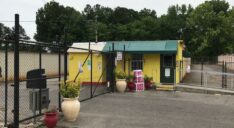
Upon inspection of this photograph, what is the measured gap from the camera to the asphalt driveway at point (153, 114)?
10.7 metres

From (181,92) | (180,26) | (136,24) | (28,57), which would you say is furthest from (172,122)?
(180,26)

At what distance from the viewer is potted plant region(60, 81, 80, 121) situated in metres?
10.5

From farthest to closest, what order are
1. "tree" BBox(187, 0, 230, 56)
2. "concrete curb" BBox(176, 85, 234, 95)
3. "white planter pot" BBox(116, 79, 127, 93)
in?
"tree" BBox(187, 0, 230, 56) < "concrete curb" BBox(176, 85, 234, 95) < "white planter pot" BBox(116, 79, 127, 93)

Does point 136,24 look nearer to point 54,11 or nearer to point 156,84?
point 54,11

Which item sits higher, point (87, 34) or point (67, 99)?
point (87, 34)

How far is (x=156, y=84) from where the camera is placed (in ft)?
74.6

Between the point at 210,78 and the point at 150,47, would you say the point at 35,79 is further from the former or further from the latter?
the point at 210,78

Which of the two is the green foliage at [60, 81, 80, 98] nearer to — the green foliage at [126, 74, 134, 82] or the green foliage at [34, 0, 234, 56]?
the green foliage at [126, 74, 134, 82]

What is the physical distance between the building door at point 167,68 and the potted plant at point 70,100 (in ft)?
44.1

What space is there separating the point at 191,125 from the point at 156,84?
1209 centimetres

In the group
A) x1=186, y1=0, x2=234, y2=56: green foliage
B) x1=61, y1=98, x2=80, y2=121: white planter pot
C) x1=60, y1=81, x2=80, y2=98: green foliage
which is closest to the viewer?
x1=61, y1=98, x2=80, y2=121: white planter pot

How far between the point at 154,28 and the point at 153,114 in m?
67.0

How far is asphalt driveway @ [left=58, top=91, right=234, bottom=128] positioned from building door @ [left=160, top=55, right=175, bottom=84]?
6740 millimetres

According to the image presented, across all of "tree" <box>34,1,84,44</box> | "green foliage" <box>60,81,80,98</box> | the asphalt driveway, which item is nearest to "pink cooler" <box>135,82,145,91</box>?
the asphalt driveway
